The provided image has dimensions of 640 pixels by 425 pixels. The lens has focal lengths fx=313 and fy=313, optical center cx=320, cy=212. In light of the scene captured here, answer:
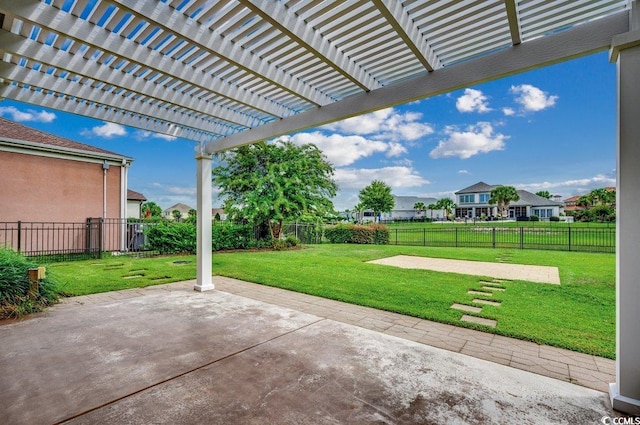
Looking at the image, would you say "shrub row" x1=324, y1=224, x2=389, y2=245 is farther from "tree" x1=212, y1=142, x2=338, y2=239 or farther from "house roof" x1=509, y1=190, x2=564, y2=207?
"house roof" x1=509, y1=190, x2=564, y2=207

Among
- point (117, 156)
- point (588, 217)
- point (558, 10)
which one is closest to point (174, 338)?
point (558, 10)

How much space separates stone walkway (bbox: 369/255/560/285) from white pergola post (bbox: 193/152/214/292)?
489 centimetres

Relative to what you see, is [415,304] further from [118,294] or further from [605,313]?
[118,294]

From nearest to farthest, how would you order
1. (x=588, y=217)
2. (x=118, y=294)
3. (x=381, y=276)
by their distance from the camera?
(x=118, y=294)
(x=381, y=276)
(x=588, y=217)

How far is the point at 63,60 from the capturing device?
3.12 meters

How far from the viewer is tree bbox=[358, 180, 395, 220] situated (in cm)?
4119

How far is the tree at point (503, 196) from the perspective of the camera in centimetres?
3912

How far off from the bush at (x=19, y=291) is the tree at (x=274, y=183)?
7.94 metres

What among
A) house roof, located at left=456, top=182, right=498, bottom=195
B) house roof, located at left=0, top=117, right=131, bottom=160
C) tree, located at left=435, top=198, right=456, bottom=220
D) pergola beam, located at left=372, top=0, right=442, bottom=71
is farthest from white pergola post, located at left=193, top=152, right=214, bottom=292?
house roof, located at left=456, top=182, right=498, bottom=195

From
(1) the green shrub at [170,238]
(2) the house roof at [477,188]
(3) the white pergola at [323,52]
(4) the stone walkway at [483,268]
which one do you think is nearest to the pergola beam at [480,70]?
(3) the white pergola at [323,52]

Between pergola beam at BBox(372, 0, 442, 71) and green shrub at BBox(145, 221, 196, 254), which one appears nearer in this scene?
pergola beam at BBox(372, 0, 442, 71)

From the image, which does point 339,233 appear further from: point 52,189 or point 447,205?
point 447,205

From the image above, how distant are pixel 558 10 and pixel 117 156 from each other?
13168mm

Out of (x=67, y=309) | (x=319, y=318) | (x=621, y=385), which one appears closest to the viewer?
(x=621, y=385)
